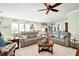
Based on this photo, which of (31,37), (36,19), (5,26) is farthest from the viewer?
(31,37)

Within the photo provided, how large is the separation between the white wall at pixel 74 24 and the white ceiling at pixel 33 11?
12 centimetres

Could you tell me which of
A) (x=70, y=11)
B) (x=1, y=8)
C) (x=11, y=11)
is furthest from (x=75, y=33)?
(x=1, y=8)

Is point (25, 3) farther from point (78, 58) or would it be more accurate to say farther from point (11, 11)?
point (78, 58)

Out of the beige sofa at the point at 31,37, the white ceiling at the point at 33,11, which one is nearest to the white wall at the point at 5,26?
the white ceiling at the point at 33,11

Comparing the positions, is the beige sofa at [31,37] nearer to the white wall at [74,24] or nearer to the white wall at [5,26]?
the white wall at [5,26]

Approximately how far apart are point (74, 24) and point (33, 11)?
3.35 feet

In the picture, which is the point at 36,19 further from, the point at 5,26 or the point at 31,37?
the point at 31,37

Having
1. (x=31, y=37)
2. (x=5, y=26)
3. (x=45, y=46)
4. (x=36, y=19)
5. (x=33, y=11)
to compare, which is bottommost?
(x=45, y=46)

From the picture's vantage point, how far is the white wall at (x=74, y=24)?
2.03m

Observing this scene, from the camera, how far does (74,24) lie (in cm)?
210

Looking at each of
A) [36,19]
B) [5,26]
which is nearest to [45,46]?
[36,19]

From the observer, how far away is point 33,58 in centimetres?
204

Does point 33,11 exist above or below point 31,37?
above

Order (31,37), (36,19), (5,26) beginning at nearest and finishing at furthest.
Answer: (5,26)
(36,19)
(31,37)
